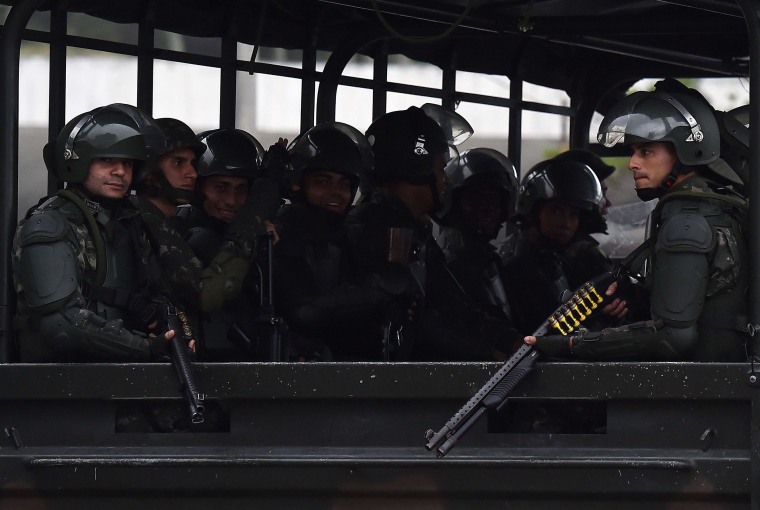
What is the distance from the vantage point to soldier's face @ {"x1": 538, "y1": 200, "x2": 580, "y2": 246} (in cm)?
723

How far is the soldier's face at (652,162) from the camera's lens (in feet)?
15.1

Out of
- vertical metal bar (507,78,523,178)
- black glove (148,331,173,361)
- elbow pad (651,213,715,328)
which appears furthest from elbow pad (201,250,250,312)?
vertical metal bar (507,78,523,178)

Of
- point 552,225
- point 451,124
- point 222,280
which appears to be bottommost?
point 222,280

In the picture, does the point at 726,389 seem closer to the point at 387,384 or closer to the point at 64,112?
the point at 387,384

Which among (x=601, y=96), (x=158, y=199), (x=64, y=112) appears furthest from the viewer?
(x=601, y=96)

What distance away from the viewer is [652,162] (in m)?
4.60

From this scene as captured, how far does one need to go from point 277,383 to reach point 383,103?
3.22 m

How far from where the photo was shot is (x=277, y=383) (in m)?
4.18

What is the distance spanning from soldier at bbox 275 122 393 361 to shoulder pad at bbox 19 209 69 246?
116 cm

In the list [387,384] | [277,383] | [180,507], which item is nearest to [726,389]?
[387,384]

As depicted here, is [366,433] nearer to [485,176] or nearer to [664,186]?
[664,186]

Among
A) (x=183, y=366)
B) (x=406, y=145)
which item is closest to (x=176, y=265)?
(x=183, y=366)

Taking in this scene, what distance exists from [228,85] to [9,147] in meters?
2.04

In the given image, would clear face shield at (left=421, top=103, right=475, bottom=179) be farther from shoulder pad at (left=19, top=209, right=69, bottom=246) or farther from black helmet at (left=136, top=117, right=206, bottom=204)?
shoulder pad at (left=19, top=209, right=69, bottom=246)
